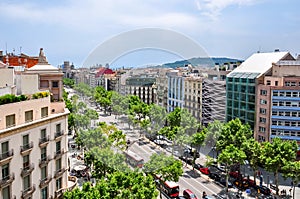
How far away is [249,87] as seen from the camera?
48.4 ft

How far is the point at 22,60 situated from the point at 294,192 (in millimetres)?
11683

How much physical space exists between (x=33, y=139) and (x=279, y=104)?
34.5ft

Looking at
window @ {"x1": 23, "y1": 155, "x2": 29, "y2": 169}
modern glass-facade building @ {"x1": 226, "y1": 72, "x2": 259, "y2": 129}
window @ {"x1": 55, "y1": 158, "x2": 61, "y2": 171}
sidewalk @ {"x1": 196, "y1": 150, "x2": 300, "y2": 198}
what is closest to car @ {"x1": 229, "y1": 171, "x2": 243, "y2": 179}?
sidewalk @ {"x1": 196, "y1": 150, "x2": 300, "y2": 198}

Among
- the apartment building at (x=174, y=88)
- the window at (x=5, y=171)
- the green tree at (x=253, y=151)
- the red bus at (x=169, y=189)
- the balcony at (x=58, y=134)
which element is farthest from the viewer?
the green tree at (x=253, y=151)

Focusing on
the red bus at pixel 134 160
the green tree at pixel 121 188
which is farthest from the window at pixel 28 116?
the red bus at pixel 134 160

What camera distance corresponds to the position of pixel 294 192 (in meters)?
10.5

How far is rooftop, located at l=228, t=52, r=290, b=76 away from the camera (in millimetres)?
14973

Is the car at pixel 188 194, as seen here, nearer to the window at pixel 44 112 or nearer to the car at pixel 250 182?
the car at pixel 250 182

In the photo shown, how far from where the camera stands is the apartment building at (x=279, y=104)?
1315cm

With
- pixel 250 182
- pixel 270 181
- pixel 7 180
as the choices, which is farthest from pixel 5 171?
pixel 270 181

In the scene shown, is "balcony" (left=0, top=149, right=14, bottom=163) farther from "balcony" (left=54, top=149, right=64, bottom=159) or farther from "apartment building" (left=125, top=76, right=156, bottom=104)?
"apartment building" (left=125, top=76, right=156, bottom=104)

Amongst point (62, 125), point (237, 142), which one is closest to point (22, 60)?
point (62, 125)

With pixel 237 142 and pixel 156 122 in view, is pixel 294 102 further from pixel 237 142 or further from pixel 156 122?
pixel 156 122

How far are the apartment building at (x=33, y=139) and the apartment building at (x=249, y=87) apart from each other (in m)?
9.45
